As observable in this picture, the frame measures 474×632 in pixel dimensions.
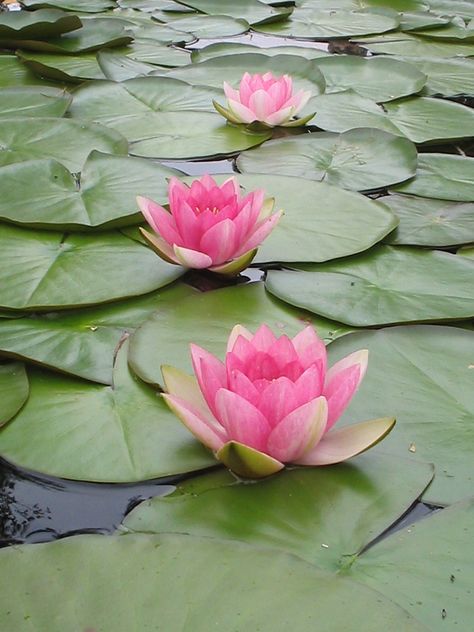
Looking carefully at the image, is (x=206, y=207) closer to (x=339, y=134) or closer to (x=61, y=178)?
(x=61, y=178)

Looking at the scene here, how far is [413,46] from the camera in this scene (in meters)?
2.83

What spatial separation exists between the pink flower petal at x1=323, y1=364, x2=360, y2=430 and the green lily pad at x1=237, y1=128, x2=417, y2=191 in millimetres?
847

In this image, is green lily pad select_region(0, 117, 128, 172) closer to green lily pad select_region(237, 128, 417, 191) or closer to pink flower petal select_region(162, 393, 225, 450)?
green lily pad select_region(237, 128, 417, 191)

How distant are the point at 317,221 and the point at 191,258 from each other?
0.35 meters

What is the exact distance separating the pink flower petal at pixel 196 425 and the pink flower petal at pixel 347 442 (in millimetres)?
110

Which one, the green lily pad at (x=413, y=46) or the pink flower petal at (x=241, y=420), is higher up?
the green lily pad at (x=413, y=46)

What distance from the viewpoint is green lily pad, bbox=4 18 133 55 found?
8.46 ft

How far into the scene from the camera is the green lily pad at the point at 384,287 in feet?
4.06

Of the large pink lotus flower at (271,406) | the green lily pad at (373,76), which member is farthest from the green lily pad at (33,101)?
the large pink lotus flower at (271,406)

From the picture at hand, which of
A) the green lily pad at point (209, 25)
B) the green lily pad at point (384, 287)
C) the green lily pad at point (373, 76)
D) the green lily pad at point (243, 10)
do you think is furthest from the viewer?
the green lily pad at point (243, 10)

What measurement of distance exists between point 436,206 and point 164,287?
0.67 meters

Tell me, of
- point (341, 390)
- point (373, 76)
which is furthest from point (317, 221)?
point (373, 76)

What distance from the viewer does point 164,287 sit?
132 centimetres

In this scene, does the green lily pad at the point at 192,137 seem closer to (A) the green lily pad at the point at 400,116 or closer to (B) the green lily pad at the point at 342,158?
(B) the green lily pad at the point at 342,158
